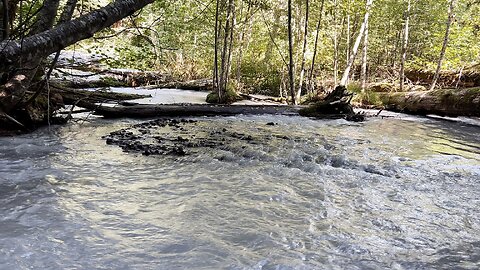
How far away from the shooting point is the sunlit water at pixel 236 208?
8.13ft

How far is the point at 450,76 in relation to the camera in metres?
18.5

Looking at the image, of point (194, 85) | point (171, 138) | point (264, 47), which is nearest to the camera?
point (171, 138)

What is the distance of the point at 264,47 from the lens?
23.2 metres

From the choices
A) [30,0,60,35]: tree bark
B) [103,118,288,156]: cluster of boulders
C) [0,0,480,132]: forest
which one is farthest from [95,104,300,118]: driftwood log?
[30,0,60,35]: tree bark

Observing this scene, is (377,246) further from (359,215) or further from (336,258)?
(359,215)

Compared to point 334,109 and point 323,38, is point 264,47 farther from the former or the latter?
point 334,109

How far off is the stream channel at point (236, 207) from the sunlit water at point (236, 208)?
0.01 meters

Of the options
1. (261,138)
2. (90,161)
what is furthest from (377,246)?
(261,138)

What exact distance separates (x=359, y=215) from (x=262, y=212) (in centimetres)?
85

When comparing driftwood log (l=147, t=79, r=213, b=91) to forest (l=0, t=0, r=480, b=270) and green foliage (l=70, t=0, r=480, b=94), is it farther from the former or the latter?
forest (l=0, t=0, r=480, b=270)

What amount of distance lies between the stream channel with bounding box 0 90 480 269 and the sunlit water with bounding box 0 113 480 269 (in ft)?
0.04

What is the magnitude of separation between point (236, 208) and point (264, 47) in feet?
68.2

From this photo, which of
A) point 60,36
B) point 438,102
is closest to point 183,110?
point 60,36

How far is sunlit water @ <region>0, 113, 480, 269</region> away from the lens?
248 centimetres
